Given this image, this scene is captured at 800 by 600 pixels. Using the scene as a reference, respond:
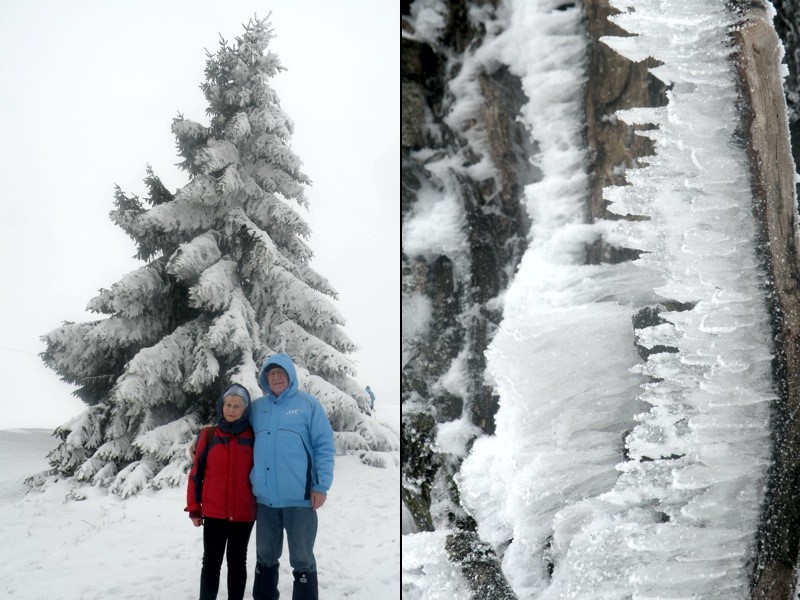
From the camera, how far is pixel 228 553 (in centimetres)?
136

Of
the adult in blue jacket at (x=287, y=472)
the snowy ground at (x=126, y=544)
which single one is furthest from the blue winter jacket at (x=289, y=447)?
the snowy ground at (x=126, y=544)

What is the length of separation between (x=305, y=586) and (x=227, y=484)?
0.36m

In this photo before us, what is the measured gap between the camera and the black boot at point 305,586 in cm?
134

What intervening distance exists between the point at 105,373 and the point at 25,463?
44 cm

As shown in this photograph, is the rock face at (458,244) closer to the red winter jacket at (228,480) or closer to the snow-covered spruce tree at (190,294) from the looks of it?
the red winter jacket at (228,480)

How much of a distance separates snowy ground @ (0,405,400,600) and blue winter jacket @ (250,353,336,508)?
2.02 feet

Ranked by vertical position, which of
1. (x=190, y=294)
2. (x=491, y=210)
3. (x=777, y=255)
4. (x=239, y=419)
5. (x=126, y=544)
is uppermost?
(x=190, y=294)

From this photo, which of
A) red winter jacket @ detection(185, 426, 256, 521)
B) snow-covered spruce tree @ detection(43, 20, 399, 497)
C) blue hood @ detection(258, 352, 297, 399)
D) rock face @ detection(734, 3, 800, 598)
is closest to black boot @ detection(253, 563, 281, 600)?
red winter jacket @ detection(185, 426, 256, 521)

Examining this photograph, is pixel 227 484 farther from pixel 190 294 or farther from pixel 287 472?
pixel 190 294

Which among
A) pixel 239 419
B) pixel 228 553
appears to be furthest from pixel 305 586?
pixel 239 419

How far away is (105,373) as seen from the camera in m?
2.18

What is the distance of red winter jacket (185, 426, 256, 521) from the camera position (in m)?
1.31

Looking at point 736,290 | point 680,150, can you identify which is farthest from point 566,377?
point 680,150

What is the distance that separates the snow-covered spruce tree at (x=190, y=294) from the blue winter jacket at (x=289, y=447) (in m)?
0.80
